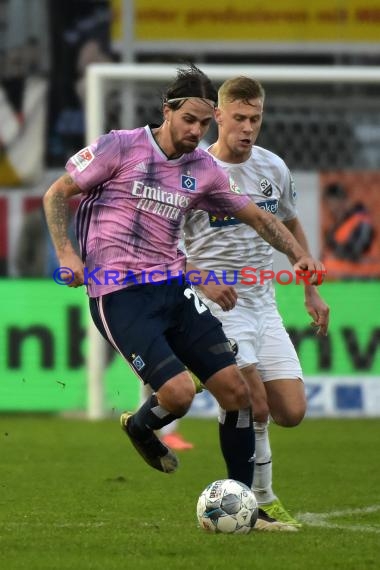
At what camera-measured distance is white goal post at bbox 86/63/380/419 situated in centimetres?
1291

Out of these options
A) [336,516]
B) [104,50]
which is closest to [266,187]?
[336,516]

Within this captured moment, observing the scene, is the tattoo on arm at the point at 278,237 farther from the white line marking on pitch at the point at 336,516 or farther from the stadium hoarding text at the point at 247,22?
the stadium hoarding text at the point at 247,22

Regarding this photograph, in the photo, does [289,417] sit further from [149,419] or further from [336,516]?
[149,419]

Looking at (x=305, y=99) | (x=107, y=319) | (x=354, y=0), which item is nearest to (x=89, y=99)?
(x=305, y=99)

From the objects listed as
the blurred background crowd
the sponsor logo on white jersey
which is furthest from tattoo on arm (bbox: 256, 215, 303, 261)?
the blurred background crowd

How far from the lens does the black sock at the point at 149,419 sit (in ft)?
22.2

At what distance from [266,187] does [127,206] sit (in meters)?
1.13

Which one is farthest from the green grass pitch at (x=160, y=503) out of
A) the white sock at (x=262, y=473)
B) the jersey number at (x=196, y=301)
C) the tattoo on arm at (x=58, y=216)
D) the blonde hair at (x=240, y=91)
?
the blonde hair at (x=240, y=91)

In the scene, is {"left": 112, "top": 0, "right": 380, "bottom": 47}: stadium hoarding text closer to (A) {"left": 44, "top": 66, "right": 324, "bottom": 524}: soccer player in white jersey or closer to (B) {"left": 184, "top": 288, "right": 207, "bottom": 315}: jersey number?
(A) {"left": 44, "top": 66, "right": 324, "bottom": 524}: soccer player in white jersey

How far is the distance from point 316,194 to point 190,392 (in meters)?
8.52

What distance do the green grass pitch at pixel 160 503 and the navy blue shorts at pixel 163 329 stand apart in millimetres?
824

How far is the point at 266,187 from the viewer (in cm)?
763

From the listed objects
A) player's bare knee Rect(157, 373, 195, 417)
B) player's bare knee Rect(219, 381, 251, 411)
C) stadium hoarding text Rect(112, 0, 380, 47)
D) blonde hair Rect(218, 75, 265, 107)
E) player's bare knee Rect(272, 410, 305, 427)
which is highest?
blonde hair Rect(218, 75, 265, 107)

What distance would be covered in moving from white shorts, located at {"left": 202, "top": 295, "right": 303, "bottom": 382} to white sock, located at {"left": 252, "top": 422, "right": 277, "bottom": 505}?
328mm
